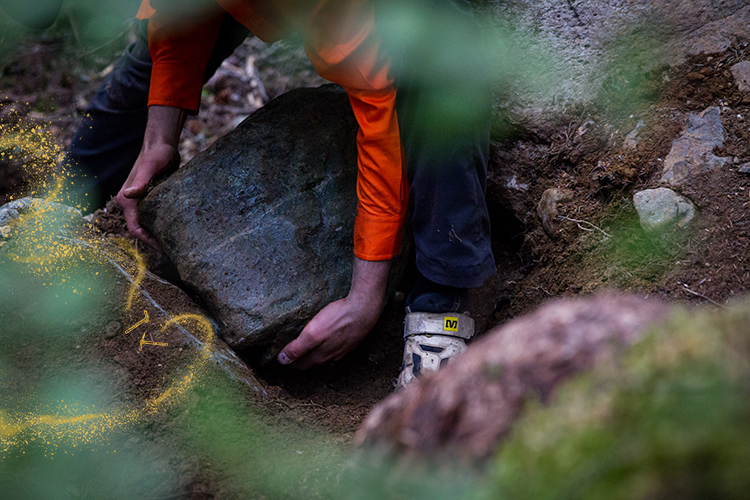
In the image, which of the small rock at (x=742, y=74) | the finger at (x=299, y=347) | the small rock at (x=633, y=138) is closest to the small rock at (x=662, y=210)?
the small rock at (x=633, y=138)

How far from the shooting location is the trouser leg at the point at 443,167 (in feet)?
5.00

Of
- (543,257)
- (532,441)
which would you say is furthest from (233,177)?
(532,441)

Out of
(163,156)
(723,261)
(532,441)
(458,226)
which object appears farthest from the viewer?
(163,156)

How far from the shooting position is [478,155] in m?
1.59

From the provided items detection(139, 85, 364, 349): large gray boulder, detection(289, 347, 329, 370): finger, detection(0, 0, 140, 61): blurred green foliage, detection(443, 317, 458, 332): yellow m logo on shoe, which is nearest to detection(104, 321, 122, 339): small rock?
detection(139, 85, 364, 349): large gray boulder

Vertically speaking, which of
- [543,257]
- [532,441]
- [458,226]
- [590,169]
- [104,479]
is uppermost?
[532,441]

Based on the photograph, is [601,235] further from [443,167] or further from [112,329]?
[112,329]

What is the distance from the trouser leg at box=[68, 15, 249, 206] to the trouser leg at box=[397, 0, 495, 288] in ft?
3.38

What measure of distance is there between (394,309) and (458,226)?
475 mm

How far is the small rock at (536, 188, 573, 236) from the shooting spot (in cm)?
171

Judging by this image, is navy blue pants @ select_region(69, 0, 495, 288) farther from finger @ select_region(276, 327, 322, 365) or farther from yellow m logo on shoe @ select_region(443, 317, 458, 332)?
finger @ select_region(276, 327, 322, 365)

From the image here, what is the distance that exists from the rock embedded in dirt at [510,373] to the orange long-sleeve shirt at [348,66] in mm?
864

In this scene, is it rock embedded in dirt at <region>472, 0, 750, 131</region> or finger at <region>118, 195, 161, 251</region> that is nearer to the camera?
rock embedded in dirt at <region>472, 0, 750, 131</region>

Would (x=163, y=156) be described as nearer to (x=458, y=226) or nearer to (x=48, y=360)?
(x=48, y=360)
